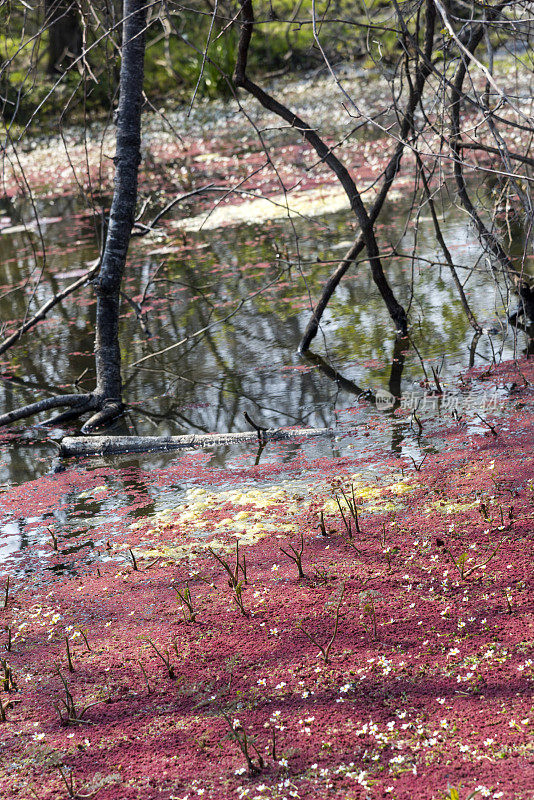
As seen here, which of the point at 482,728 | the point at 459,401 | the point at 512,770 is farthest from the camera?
the point at 459,401

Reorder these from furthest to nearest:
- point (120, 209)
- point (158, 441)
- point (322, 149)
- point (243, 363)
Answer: point (243, 363) < point (120, 209) < point (322, 149) < point (158, 441)

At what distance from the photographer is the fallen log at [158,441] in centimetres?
502

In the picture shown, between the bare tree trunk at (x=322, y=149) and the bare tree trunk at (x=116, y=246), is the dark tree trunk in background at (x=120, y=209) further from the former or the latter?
the bare tree trunk at (x=322, y=149)

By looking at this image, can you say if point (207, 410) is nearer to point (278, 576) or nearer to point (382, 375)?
point (382, 375)

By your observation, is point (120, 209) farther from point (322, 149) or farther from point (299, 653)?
point (299, 653)

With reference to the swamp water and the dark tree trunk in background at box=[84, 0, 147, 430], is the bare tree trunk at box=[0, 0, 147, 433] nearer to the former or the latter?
the dark tree trunk in background at box=[84, 0, 147, 430]

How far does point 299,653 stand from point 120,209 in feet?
11.8

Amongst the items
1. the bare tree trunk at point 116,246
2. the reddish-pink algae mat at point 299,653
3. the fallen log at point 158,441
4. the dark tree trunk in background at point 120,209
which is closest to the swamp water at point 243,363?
the fallen log at point 158,441

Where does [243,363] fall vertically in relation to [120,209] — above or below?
below

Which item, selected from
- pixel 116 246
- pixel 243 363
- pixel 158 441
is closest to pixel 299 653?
pixel 158 441

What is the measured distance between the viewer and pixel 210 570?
11.5 feet

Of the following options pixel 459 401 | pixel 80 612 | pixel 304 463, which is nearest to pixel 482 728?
pixel 80 612

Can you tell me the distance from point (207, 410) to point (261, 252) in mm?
4085

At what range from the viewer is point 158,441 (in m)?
5.13
